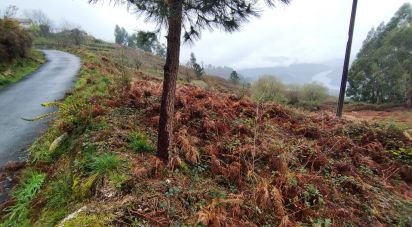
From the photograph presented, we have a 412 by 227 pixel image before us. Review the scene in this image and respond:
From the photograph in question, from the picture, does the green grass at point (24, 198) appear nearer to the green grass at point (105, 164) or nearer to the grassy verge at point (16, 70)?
the green grass at point (105, 164)

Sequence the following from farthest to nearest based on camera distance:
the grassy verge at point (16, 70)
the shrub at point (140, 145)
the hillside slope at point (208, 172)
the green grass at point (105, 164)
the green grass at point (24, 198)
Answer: the grassy verge at point (16, 70) < the shrub at point (140, 145) < the green grass at point (105, 164) < the green grass at point (24, 198) < the hillside slope at point (208, 172)

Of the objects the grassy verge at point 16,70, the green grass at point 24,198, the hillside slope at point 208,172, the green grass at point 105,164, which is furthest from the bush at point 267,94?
the grassy verge at point 16,70

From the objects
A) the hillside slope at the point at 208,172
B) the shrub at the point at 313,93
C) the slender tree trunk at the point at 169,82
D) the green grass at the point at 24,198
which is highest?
the shrub at the point at 313,93

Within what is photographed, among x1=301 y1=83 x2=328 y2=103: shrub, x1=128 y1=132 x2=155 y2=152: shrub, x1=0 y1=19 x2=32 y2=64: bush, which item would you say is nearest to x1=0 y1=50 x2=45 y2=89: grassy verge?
x1=0 y1=19 x2=32 y2=64: bush

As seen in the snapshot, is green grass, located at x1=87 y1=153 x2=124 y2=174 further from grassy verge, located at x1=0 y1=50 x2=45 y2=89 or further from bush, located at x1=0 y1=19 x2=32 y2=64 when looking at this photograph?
bush, located at x1=0 y1=19 x2=32 y2=64

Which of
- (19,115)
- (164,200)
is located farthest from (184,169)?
(19,115)

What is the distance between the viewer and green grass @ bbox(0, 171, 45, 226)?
3635 millimetres

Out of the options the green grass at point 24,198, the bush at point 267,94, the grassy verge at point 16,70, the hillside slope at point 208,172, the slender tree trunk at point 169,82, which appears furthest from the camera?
the grassy verge at point 16,70

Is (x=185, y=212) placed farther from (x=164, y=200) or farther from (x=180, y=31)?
(x=180, y=31)

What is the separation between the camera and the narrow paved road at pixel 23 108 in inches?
234

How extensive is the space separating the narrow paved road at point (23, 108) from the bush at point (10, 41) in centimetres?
212

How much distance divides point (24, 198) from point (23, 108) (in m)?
5.64

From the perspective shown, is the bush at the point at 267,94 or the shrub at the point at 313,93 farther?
the shrub at the point at 313,93

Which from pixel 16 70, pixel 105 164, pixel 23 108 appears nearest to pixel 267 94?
pixel 105 164
